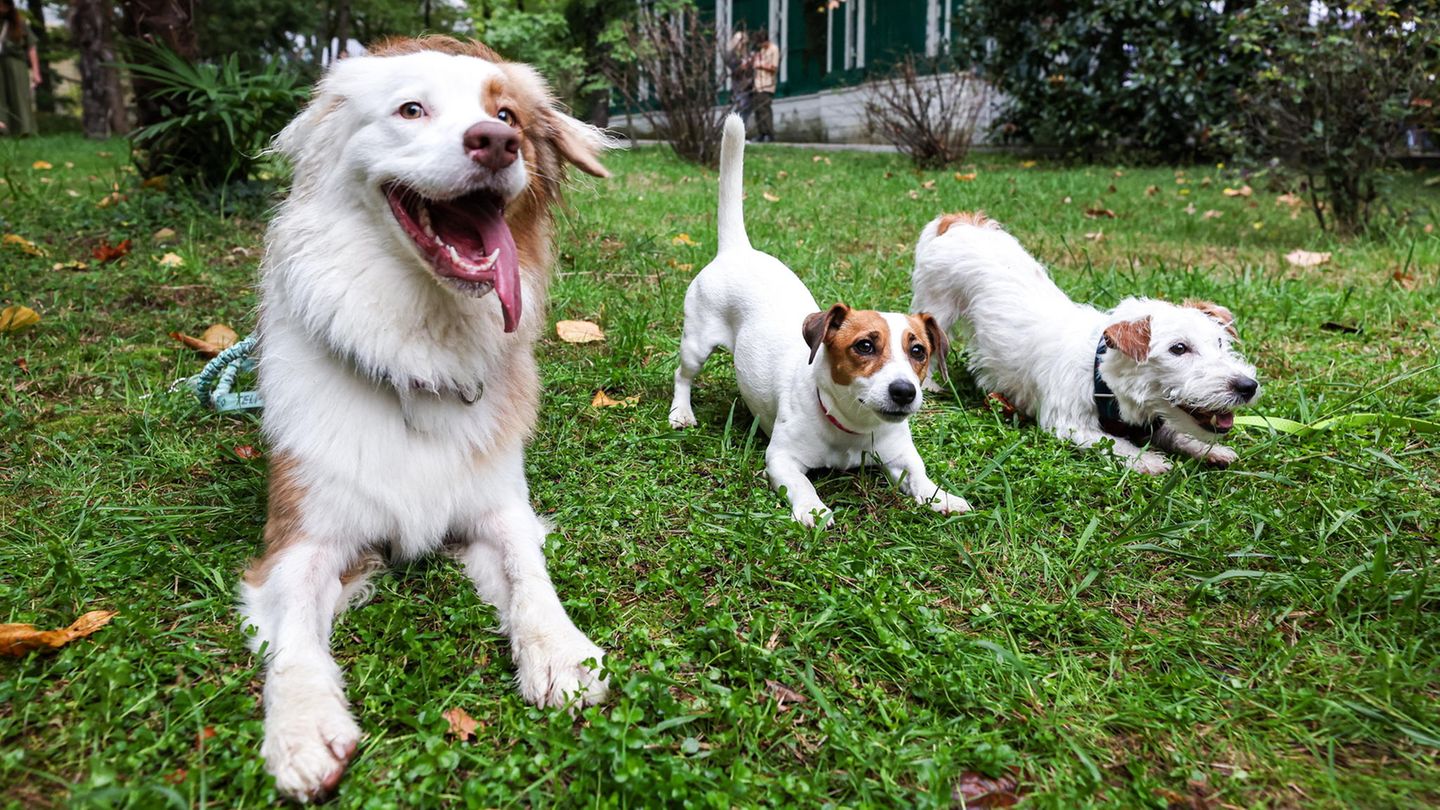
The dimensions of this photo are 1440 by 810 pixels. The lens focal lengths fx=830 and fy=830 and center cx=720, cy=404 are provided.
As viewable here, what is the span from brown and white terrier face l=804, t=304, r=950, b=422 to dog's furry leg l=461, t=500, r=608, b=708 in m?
1.04

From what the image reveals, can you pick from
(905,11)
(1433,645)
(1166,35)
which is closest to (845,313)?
(1433,645)

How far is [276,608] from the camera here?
6.28ft

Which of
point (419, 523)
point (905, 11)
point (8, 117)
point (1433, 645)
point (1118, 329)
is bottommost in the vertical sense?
point (1433, 645)

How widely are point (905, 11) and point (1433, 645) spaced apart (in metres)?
15.7

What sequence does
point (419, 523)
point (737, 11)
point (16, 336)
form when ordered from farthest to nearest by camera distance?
1. point (737, 11)
2. point (16, 336)
3. point (419, 523)

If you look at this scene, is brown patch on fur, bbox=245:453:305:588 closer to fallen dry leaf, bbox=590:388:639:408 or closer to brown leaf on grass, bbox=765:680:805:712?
brown leaf on grass, bbox=765:680:805:712

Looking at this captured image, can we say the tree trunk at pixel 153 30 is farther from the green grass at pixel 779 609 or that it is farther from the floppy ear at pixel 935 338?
the floppy ear at pixel 935 338

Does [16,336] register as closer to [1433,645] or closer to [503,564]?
[503,564]

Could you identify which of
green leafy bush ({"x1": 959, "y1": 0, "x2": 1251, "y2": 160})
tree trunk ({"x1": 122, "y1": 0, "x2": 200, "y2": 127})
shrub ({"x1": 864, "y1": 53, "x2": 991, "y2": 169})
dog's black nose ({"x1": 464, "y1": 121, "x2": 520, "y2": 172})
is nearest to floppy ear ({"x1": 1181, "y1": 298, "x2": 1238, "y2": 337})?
dog's black nose ({"x1": 464, "y1": 121, "x2": 520, "y2": 172})

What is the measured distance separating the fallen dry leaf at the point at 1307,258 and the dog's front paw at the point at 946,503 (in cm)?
427

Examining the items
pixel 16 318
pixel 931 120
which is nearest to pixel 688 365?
pixel 16 318

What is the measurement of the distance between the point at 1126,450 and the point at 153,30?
661cm

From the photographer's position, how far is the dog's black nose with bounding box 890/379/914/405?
2.52 meters

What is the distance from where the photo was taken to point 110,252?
4867 mm
